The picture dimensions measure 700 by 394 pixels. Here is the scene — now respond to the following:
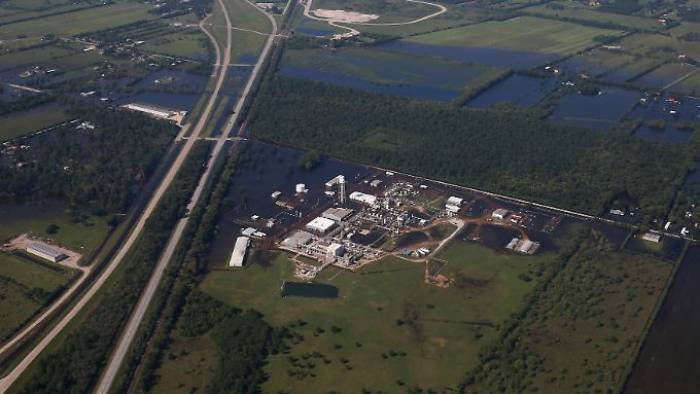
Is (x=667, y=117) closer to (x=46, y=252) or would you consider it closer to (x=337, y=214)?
(x=337, y=214)

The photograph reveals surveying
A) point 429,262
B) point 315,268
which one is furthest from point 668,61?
point 315,268

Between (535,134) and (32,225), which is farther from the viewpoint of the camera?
(535,134)

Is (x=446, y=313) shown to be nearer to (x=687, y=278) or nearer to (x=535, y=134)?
(x=687, y=278)

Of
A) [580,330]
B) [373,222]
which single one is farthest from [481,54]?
[580,330]

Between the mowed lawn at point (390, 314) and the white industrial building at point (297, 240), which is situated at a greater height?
the white industrial building at point (297, 240)

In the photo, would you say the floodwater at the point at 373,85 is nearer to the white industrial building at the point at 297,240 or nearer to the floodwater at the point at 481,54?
the floodwater at the point at 481,54

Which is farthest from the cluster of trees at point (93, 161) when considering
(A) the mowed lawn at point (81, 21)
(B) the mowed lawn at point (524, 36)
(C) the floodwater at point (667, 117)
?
(C) the floodwater at point (667, 117)

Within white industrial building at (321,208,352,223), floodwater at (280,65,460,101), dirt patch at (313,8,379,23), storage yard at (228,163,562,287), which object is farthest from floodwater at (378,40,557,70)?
white industrial building at (321,208,352,223)

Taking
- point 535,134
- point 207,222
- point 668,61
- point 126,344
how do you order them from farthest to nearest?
point 668,61 < point 535,134 < point 207,222 < point 126,344
